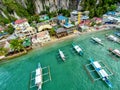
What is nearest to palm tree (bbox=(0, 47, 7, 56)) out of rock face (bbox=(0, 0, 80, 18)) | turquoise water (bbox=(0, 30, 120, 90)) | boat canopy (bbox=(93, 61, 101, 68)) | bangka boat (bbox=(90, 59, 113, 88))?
turquoise water (bbox=(0, 30, 120, 90))

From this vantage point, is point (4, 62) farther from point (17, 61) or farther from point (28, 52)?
point (28, 52)

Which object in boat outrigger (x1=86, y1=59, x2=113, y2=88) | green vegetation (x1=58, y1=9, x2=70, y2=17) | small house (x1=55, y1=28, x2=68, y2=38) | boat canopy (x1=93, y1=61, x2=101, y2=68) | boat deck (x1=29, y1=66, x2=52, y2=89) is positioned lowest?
boat deck (x1=29, y1=66, x2=52, y2=89)

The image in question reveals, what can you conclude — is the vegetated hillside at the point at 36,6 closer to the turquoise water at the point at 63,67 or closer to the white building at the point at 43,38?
the white building at the point at 43,38

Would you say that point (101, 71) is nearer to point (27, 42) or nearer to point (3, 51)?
point (27, 42)

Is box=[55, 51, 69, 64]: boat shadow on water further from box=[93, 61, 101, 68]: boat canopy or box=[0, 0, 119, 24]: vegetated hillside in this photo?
box=[0, 0, 119, 24]: vegetated hillside

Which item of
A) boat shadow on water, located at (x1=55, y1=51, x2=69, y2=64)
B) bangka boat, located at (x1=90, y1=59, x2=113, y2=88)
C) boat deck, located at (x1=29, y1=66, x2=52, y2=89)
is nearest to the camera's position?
bangka boat, located at (x1=90, y1=59, x2=113, y2=88)

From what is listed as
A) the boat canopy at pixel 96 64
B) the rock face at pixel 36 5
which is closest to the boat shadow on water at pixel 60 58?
the boat canopy at pixel 96 64
